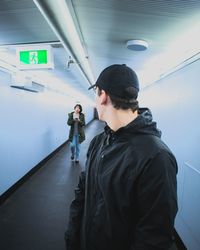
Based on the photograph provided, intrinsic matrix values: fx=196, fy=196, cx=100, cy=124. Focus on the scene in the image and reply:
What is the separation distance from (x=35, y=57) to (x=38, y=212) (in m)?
2.08

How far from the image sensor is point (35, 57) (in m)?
2.32

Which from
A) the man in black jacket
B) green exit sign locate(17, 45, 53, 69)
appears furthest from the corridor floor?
green exit sign locate(17, 45, 53, 69)

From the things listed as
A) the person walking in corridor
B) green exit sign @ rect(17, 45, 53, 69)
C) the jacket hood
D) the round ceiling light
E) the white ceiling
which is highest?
the white ceiling

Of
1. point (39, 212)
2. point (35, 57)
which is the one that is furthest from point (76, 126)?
point (35, 57)

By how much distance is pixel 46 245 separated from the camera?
7.03 ft

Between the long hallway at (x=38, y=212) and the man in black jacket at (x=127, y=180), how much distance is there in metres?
1.31

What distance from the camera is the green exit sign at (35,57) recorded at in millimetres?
2260

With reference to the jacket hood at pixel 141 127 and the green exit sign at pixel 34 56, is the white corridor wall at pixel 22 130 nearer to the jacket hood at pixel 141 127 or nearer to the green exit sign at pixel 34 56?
the green exit sign at pixel 34 56

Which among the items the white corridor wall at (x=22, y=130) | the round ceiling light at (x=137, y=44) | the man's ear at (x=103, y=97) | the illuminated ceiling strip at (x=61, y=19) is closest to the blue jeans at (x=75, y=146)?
the white corridor wall at (x=22, y=130)

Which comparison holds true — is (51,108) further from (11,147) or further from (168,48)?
(168,48)

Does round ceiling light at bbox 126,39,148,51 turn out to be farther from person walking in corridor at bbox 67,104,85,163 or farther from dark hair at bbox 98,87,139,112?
person walking in corridor at bbox 67,104,85,163

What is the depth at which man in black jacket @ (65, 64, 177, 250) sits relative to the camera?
839mm

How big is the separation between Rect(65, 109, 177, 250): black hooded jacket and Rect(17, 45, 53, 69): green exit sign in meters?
1.51

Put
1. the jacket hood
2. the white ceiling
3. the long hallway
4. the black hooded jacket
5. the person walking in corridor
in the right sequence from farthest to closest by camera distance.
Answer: the person walking in corridor < the long hallway < the white ceiling < the jacket hood < the black hooded jacket
